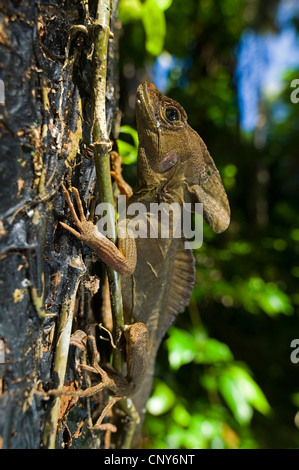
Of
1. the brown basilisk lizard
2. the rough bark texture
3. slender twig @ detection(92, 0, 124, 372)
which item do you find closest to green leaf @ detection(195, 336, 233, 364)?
the brown basilisk lizard

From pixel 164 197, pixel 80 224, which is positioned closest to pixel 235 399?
pixel 164 197

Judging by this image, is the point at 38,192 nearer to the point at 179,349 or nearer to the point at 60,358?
the point at 60,358

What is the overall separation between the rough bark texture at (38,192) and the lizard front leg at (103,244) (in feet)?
0.12

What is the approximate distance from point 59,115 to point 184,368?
3611 millimetres

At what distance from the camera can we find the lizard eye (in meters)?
2.02

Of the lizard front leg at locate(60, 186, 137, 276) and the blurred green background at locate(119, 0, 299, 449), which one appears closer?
the lizard front leg at locate(60, 186, 137, 276)

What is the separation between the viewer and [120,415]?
2.05 meters

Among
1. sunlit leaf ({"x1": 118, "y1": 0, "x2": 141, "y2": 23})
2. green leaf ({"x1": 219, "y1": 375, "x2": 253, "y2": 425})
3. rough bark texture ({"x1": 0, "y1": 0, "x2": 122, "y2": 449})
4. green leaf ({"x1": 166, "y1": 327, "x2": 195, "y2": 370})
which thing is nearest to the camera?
rough bark texture ({"x1": 0, "y1": 0, "x2": 122, "y2": 449})

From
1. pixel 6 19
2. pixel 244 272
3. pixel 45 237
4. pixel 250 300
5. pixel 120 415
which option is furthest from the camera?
pixel 244 272

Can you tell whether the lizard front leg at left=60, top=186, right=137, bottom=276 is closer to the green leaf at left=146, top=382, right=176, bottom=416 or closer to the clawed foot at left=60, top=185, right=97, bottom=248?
the clawed foot at left=60, top=185, right=97, bottom=248

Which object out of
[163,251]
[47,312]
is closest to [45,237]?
[47,312]

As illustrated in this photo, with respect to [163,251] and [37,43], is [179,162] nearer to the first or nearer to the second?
[163,251]

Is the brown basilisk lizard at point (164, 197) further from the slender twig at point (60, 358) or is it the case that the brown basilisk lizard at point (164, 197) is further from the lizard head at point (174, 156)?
the slender twig at point (60, 358)

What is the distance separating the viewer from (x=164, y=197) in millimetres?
2131
